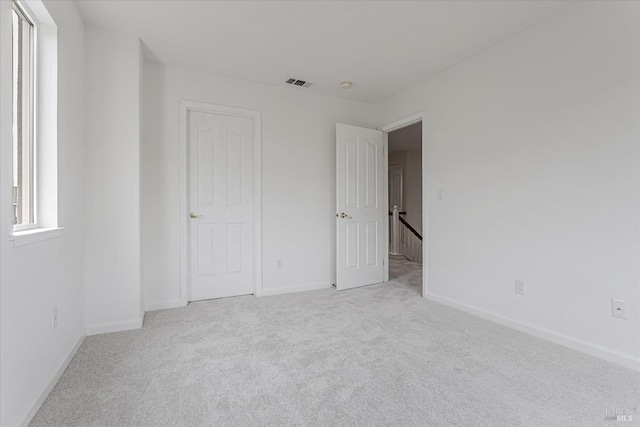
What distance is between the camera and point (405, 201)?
7359mm

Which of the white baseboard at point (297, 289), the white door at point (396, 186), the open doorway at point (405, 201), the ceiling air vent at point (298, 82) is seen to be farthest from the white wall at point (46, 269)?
the white door at point (396, 186)

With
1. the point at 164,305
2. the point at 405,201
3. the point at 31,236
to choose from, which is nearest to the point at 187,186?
the point at 164,305

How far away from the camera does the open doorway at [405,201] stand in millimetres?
5426

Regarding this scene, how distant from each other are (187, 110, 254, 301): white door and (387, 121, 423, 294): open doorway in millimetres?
2322

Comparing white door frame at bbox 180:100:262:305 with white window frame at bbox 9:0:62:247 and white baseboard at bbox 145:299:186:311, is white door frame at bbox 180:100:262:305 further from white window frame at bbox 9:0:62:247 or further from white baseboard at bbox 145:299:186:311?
white window frame at bbox 9:0:62:247

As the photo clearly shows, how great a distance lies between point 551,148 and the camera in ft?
7.54

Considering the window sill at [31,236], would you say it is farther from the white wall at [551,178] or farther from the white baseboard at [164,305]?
the white wall at [551,178]

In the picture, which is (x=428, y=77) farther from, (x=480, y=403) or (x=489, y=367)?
(x=480, y=403)

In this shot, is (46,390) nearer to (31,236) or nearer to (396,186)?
(31,236)

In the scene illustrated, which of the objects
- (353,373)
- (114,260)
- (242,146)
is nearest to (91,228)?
(114,260)

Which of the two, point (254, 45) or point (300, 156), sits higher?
point (254, 45)

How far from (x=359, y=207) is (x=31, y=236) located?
312 centimetres

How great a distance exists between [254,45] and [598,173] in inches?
111

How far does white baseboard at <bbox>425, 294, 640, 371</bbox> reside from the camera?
1908mm
